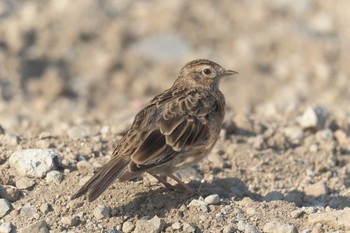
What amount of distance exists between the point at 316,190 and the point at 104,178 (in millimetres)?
2827

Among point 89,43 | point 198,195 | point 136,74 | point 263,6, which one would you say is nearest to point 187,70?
point 198,195

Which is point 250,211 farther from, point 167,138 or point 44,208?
point 44,208

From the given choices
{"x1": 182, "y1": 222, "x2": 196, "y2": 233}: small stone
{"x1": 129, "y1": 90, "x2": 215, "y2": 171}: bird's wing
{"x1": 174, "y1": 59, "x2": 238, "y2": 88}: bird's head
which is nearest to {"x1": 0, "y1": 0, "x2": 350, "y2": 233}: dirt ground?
{"x1": 182, "y1": 222, "x2": 196, "y2": 233}: small stone

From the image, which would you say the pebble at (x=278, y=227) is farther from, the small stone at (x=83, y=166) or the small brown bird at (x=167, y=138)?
the small stone at (x=83, y=166)

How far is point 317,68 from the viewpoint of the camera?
50.5 feet

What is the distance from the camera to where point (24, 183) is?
7641mm

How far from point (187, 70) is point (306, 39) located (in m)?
7.97

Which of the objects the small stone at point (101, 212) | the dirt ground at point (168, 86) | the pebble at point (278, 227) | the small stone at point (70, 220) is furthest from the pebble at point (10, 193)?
the pebble at point (278, 227)

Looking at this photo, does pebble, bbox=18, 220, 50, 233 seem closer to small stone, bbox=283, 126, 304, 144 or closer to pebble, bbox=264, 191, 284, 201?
pebble, bbox=264, 191, 284, 201

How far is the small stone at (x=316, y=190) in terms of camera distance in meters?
8.80

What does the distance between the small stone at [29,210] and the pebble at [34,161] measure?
0.59 meters

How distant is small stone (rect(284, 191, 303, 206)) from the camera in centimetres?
847

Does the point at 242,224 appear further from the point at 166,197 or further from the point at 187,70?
the point at 187,70

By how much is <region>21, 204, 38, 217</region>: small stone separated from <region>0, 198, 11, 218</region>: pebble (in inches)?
5.3
